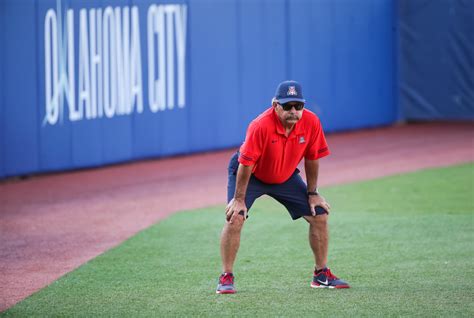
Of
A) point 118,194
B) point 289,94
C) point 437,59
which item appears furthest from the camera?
point 437,59

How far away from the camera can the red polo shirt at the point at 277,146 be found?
6922 millimetres

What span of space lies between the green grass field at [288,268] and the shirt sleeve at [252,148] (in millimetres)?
1029

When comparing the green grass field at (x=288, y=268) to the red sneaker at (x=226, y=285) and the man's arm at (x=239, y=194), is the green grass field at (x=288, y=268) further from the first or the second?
the man's arm at (x=239, y=194)

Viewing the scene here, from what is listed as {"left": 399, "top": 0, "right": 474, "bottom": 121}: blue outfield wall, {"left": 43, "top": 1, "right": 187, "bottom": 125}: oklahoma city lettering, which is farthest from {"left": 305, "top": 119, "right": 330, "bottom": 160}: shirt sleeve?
{"left": 399, "top": 0, "right": 474, "bottom": 121}: blue outfield wall

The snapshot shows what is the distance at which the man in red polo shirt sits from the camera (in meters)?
6.91

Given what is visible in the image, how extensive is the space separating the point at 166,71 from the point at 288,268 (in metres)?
8.20

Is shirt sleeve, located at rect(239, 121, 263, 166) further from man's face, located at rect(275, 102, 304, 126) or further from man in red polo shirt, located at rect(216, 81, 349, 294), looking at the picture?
man's face, located at rect(275, 102, 304, 126)

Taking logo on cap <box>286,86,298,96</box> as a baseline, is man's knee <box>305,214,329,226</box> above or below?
below

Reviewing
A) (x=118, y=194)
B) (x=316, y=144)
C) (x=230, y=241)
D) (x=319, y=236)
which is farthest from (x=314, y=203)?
(x=118, y=194)

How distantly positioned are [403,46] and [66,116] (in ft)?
31.2

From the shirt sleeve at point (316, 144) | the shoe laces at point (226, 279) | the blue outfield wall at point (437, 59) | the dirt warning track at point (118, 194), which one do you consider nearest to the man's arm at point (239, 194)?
the shoe laces at point (226, 279)

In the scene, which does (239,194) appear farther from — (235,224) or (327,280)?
(327,280)

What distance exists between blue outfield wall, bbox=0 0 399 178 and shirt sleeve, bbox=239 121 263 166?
7114 mm

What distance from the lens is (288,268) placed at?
8117 millimetres
